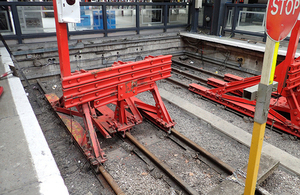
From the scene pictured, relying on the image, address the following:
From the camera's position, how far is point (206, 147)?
509cm

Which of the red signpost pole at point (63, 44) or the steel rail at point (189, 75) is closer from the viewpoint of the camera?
the red signpost pole at point (63, 44)

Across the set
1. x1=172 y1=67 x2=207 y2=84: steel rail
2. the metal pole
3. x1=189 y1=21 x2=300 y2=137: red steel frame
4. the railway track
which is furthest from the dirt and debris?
x1=172 y1=67 x2=207 y2=84: steel rail

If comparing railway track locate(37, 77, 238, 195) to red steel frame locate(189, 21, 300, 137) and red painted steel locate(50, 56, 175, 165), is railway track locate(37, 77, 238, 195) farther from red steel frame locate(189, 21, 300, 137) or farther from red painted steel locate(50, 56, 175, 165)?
red steel frame locate(189, 21, 300, 137)

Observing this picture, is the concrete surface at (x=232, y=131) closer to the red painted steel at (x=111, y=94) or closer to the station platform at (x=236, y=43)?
the red painted steel at (x=111, y=94)

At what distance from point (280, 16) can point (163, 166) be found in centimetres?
321

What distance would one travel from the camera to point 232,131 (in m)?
5.68

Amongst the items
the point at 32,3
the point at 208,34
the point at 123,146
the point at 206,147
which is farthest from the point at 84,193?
the point at 208,34

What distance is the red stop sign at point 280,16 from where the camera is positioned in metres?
1.89

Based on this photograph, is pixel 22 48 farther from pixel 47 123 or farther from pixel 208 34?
pixel 208 34

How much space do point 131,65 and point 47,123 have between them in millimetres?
2953

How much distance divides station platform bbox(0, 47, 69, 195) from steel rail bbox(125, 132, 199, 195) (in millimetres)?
2015

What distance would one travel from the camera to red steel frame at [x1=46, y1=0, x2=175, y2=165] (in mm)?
4082

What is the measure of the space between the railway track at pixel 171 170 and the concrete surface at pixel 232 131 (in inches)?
43.3

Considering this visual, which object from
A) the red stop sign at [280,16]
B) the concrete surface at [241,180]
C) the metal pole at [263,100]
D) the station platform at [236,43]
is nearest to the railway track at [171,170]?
the concrete surface at [241,180]
